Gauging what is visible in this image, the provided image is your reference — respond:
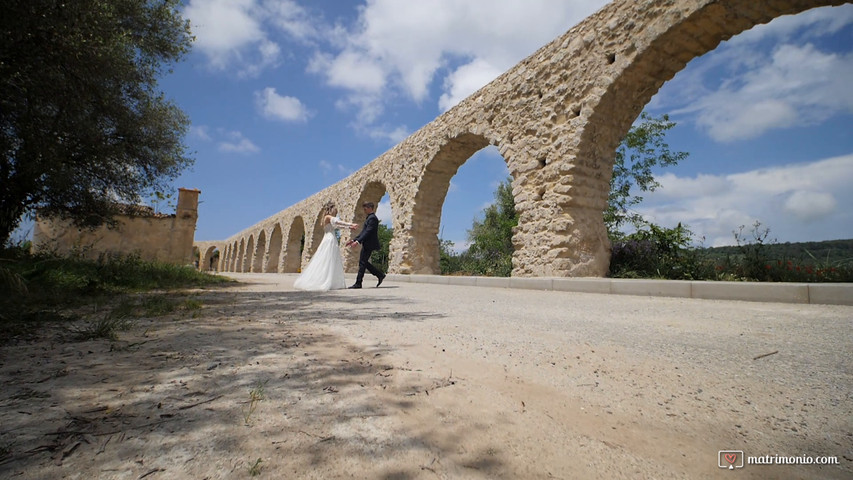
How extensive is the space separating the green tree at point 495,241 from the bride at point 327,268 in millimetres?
4136

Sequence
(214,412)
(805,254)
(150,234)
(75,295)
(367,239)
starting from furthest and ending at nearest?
(150,234) < (367,239) < (805,254) < (75,295) < (214,412)

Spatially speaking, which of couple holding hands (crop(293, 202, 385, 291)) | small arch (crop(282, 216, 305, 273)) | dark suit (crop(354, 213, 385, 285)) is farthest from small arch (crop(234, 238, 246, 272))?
dark suit (crop(354, 213, 385, 285))

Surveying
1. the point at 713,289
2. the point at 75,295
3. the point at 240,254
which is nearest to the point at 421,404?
the point at 713,289

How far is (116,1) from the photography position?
5730 mm

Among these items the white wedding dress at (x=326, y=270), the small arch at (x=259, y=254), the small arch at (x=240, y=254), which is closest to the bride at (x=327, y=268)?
the white wedding dress at (x=326, y=270)

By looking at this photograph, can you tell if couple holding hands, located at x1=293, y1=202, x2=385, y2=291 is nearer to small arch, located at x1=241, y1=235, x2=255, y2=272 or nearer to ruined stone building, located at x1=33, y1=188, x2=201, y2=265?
ruined stone building, located at x1=33, y1=188, x2=201, y2=265

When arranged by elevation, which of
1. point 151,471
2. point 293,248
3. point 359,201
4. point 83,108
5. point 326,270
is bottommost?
point 151,471

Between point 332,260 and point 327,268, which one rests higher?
point 332,260

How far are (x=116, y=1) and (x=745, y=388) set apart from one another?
833 centimetres

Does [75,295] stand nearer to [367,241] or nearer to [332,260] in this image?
[332,260]

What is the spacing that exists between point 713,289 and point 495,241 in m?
7.93

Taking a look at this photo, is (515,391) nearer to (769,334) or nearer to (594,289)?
(769,334)

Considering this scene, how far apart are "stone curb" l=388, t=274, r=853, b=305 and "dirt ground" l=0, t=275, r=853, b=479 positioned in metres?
1.43
